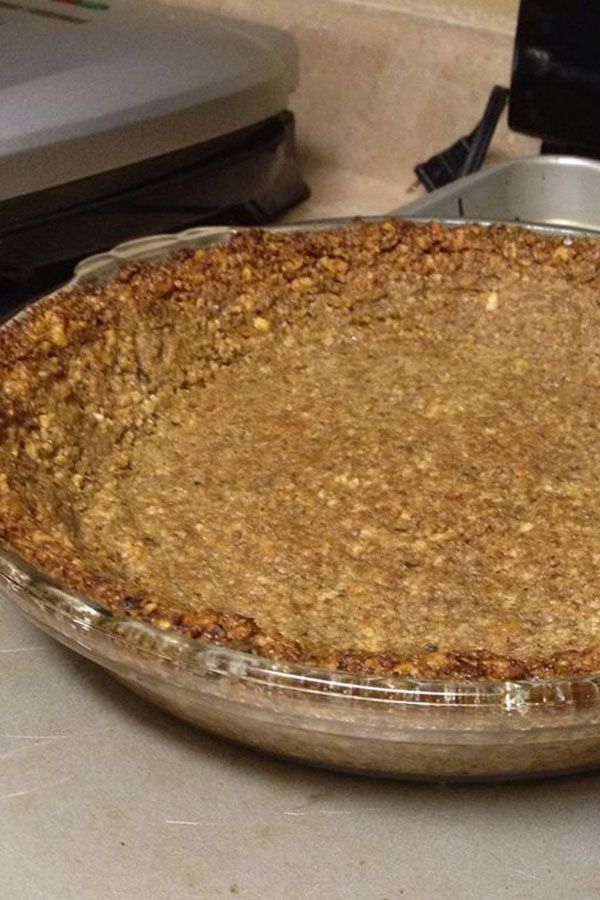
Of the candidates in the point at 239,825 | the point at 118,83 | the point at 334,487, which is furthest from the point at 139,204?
the point at 239,825

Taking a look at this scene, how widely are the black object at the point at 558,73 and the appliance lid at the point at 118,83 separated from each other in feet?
0.84

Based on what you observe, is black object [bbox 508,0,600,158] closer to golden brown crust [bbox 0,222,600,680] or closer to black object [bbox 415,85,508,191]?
black object [bbox 415,85,508,191]

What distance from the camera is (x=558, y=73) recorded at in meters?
1.14

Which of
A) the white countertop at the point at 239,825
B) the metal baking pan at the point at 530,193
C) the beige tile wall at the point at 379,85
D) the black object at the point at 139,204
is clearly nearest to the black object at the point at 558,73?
the metal baking pan at the point at 530,193

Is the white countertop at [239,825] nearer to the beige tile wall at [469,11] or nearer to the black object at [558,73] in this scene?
the black object at [558,73]

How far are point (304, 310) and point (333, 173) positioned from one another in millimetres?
575

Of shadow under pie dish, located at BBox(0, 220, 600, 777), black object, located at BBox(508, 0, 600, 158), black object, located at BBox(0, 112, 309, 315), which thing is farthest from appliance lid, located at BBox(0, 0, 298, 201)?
black object, located at BBox(508, 0, 600, 158)

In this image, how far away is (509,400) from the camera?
909mm

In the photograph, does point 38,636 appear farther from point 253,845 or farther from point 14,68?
point 14,68

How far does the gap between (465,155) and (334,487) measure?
0.66m

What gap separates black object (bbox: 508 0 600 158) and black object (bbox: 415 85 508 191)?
3.3 inches

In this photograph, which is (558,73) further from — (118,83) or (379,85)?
(118,83)

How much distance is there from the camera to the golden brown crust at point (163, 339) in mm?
661

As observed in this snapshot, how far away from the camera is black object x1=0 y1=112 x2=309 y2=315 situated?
3.29 ft
